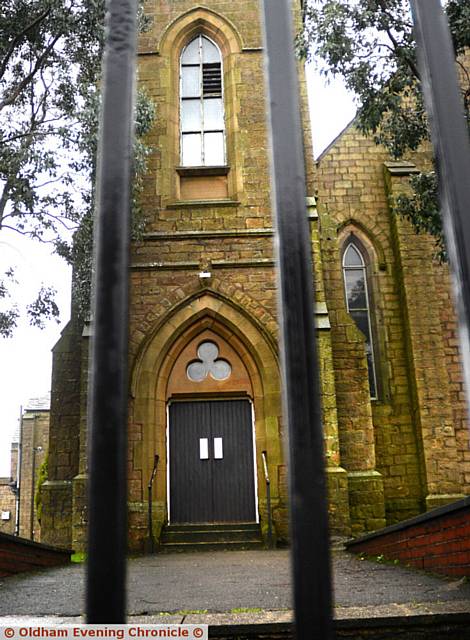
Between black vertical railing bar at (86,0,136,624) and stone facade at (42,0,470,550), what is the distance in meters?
10.6

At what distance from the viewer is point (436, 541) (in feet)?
20.2

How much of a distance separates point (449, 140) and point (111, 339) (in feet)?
2.89

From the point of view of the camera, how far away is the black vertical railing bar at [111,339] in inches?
49.1

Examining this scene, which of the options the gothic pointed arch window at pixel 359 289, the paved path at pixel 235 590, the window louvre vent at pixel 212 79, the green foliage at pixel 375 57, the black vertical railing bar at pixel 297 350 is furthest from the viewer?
the gothic pointed arch window at pixel 359 289

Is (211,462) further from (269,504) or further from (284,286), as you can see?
(284,286)

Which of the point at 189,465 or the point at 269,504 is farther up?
the point at 189,465

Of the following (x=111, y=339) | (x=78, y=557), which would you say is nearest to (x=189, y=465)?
(x=78, y=557)

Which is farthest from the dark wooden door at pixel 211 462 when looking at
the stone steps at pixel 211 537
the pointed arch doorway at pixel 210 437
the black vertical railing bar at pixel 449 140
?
the black vertical railing bar at pixel 449 140

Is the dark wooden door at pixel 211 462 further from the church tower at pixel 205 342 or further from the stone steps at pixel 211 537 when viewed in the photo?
the stone steps at pixel 211 537

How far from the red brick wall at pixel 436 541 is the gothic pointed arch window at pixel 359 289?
25.1 ft

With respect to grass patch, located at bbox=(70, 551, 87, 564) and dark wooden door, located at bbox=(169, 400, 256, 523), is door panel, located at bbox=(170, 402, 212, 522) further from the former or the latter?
grass patch, located at bbox=(70, 551, 87, 564)

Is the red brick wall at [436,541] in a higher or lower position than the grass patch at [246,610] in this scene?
higher

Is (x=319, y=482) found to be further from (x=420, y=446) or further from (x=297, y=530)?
(x=420, y=446)

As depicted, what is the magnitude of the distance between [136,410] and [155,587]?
5.94 metres
